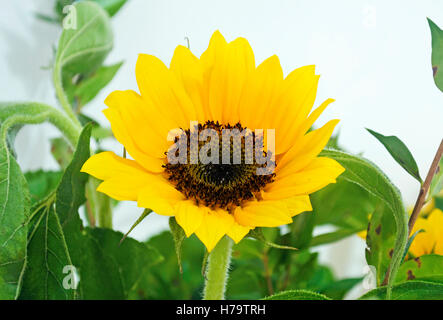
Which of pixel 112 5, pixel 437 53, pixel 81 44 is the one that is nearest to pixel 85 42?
pixel 81 44

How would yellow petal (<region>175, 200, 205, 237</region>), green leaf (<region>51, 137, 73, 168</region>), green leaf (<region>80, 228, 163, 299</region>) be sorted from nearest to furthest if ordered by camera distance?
yellow petal (<region>175, 200, 205, 237</region>), green leaf (<region>80, 228, 163, 299</region>), green leaf (<region>51, 137, 73, 168</region>)

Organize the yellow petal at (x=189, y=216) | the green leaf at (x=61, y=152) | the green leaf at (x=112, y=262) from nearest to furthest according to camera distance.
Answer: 1. the yellow petal at (x=189, y=216)
2. the green leaf at (x=112, y=262)
3. the green leaf at (x=61, y=152)

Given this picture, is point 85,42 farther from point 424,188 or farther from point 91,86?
point 424,188

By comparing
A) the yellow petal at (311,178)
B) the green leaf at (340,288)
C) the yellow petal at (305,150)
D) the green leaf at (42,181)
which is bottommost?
the green leaf at (340,288)

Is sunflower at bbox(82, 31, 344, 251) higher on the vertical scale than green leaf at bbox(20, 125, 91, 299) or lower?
higher

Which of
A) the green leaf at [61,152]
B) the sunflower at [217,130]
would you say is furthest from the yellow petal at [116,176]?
the green leaf at [61,152]

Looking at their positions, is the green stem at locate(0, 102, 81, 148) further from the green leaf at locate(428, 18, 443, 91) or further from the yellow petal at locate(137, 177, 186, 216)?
the green leaf at locate(428, 18, 443, 91)

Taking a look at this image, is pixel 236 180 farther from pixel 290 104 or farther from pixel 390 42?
pixel 390 42

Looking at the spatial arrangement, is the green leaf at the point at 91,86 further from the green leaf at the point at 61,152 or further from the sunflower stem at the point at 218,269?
the sunflower stem at the point at 218,269

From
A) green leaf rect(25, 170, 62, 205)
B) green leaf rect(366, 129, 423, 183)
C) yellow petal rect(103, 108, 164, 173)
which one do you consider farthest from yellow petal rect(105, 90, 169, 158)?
green leaf rect(25, 170, 62, 205)
